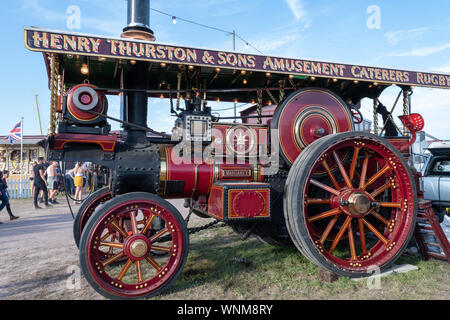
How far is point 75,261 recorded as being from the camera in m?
3.84

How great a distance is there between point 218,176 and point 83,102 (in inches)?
56.8

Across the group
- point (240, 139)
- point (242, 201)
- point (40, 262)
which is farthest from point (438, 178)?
point (40, 262)

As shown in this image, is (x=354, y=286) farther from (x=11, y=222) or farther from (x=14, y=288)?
(x=11, y=222)

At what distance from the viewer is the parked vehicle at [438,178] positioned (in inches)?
209

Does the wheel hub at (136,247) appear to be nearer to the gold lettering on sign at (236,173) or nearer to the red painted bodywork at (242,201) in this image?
the red painted bodywork at (242,201)

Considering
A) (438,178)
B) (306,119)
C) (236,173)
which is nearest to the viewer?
(236,173)

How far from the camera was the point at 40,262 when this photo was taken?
382cm

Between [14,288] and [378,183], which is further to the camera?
[378,183]

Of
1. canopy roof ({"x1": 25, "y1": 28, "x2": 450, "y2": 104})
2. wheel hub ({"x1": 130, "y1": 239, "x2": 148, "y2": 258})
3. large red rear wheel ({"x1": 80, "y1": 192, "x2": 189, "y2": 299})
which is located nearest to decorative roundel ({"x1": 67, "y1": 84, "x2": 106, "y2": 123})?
canopy roof ({"x1": 25, "y1": 28, "x2": 450, "y2": 104})

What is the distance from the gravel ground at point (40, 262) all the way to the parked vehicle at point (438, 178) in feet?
18.0

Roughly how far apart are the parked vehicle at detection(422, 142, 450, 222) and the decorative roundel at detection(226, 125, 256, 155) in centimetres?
382

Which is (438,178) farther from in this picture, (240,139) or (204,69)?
(204,69)
